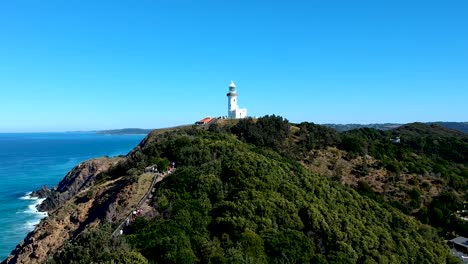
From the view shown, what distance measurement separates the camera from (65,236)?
24406 mm

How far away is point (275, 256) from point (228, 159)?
11.1 meters

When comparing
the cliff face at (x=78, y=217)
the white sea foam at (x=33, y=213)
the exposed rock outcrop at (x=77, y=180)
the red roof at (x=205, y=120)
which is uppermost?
the red roof at (x=205, y=120)

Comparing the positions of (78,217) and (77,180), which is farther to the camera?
(77,180)

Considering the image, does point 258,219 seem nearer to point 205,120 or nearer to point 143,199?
point 143,199

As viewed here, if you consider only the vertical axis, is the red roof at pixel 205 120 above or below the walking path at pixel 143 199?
above

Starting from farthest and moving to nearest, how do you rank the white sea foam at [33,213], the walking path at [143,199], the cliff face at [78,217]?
the white sea foam at [33,213] < the cliff face at [78,217] < the walking path at [143,199]

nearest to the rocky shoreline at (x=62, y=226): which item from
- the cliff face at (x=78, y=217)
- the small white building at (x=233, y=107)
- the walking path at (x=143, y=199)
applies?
the cliff face at (x=78, y=217)

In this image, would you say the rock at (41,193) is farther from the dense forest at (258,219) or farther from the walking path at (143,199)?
the walking path at (143,199)

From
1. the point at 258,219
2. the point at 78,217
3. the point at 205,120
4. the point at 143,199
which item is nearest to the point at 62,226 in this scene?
the point at 78,217

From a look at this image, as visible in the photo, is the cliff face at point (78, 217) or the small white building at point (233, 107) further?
the small white building at point (233, 107)

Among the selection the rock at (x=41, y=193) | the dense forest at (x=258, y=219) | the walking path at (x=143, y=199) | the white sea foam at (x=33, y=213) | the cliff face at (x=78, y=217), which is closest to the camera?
the dense forest at (x=258, y=219)

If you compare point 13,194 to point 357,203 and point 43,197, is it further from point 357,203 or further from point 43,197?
point 357,203

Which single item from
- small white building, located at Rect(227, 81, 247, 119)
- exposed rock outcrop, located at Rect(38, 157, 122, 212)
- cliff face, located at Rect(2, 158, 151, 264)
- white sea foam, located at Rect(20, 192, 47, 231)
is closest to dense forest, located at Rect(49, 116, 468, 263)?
cliff face, located at Rect(2, 158, 151, 264)

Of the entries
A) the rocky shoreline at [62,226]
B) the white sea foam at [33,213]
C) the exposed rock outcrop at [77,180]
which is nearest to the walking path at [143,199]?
the rocky shoreline at [62,226]
